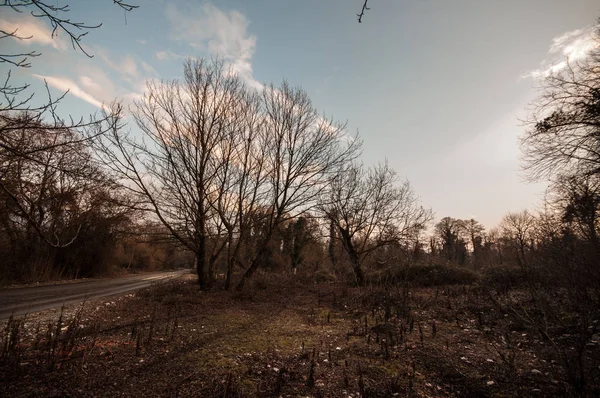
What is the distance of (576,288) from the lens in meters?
7.32

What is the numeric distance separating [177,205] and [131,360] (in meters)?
8.10

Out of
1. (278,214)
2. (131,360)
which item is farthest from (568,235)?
(131,360)

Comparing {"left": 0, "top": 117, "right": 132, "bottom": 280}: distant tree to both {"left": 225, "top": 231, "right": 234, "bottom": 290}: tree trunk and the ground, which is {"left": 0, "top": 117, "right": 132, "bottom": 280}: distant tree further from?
{"left": 225, "top": 231, "right": 234, "bottom": 290}: tree trunk

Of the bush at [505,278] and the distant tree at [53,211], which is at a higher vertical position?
the distant tree at [53,211]

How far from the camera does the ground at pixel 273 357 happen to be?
3.50 m

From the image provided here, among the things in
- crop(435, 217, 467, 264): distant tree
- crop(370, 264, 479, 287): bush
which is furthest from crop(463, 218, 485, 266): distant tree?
crop(370, 264, 479, 287): bush

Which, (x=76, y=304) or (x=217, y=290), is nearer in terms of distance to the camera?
(x=76, y=304)

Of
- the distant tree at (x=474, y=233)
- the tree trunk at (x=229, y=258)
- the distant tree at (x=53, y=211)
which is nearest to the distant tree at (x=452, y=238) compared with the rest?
the distant tree at (x=474, y=233)

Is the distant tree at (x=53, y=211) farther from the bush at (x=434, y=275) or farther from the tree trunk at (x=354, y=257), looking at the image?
the bush at (x=434, y=275)

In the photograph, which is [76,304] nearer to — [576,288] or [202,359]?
[202,359]

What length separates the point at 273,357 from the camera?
465cm

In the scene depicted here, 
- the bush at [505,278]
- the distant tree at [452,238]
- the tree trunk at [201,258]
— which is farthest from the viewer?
the distant tree at [452,238]

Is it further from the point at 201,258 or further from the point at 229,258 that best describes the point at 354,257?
the point at 201,258

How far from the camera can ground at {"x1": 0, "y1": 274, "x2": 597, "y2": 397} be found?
138 inches
